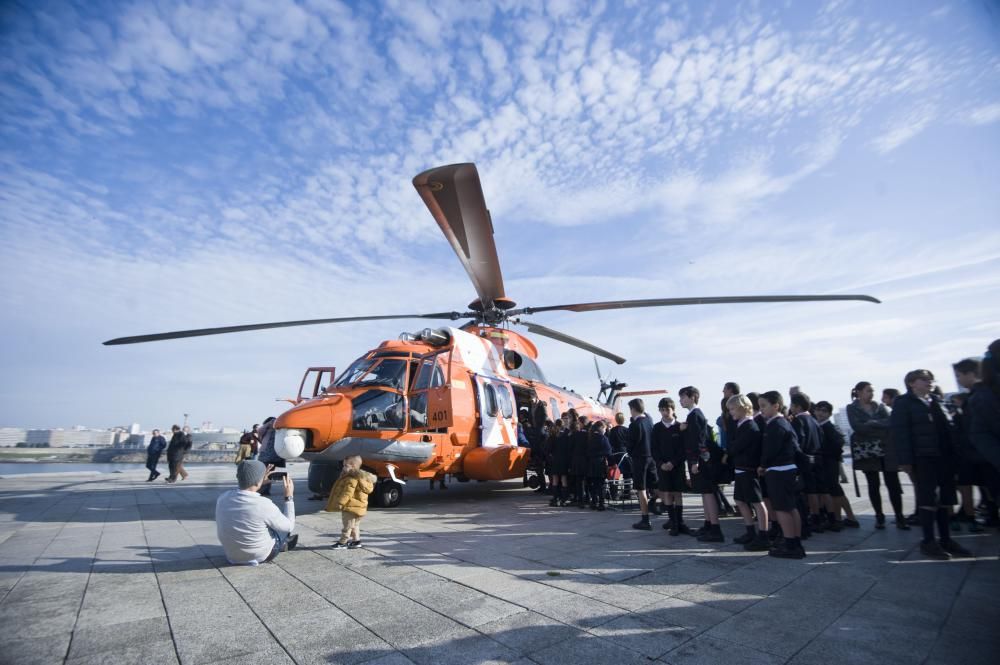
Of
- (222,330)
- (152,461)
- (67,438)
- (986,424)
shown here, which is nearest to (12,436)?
(67,438)

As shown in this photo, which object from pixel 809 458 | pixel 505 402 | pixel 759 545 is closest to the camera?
pixel 759 545

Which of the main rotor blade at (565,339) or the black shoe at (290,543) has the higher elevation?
the main rotor blade at (565,339)

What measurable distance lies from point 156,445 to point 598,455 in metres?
14.7

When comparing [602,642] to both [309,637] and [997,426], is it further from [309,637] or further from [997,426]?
[997,426]

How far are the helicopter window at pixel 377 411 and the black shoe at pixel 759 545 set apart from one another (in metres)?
5.53

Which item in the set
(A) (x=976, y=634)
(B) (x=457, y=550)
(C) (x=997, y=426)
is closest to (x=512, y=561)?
(B) (x=457, y=550)

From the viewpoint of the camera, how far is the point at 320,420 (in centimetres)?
718

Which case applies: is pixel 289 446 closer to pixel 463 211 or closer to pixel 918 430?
pixel 463 211

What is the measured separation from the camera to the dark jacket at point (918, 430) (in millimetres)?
4805

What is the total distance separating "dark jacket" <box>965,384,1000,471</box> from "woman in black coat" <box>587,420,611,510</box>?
487 cm

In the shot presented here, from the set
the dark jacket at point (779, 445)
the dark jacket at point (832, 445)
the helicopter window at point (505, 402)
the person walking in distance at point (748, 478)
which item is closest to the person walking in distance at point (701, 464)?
the person walking in distance at point (748, 478)

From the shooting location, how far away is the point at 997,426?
357cm

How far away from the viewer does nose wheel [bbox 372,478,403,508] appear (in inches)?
329

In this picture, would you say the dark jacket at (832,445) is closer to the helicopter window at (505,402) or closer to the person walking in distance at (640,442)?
the person walking in distance at (640,442)
